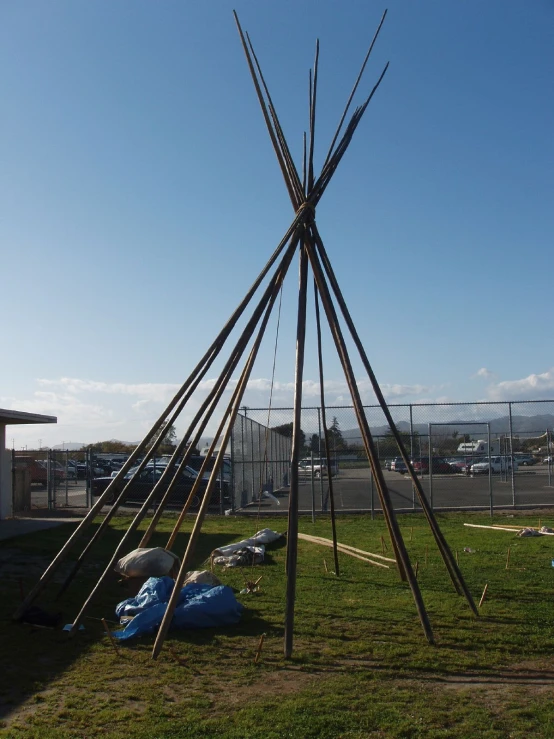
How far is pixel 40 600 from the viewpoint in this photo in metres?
8.06

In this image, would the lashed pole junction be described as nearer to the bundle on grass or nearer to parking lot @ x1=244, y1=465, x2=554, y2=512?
the bundle on grass

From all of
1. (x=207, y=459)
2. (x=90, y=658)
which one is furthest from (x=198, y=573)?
(x=90, y=658)

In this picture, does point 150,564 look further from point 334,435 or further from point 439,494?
point 439,494

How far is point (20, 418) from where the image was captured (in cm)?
1556

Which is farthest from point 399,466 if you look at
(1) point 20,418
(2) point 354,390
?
(2) point 354,390

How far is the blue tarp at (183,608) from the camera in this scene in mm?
6391

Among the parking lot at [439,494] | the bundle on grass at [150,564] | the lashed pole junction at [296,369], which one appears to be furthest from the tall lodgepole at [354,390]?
the parking lot at [439,494]

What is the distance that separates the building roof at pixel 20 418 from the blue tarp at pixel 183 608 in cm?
865

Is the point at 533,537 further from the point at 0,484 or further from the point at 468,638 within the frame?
the point at 0,484

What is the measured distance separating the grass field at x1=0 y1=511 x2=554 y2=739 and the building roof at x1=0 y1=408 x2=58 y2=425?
6553 mm

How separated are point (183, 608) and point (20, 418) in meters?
10.2

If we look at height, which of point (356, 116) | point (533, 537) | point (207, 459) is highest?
point (356, 116)

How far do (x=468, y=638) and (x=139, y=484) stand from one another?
48.1ft

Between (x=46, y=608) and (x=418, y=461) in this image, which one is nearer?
(x=46, y=608)
